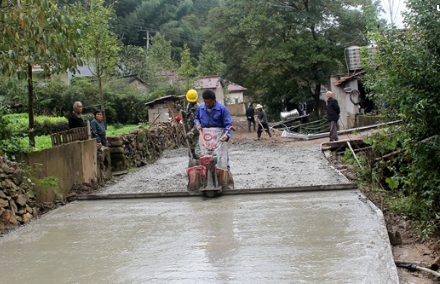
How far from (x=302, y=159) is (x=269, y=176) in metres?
3.34

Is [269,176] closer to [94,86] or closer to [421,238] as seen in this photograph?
[421,238]

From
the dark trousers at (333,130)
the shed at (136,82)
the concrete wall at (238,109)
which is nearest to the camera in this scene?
the dark trousers at (333,130)

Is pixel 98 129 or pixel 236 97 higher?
pixel 236 97

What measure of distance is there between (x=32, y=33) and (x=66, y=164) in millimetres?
3177

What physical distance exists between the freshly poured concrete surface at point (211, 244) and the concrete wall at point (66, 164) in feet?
2.63

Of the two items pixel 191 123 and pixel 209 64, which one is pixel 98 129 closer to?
pixel 191 123

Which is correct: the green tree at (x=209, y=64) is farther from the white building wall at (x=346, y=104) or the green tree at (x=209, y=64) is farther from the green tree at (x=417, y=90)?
the green tree at (x=417, y=90)

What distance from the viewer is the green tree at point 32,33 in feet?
21.1

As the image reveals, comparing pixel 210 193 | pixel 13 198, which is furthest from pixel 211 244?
pixel 13 198

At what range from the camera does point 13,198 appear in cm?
734

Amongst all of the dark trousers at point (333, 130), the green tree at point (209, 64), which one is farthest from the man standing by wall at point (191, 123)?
the green tree at point (209, 64)

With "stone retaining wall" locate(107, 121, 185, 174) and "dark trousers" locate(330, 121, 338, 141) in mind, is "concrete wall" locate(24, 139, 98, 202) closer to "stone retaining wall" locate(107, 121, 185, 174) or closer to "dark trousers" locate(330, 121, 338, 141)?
"stone retaining wall" locate(107, 121, 185, 174)

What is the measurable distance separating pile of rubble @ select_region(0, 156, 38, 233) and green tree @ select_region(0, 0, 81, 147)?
1403 mm

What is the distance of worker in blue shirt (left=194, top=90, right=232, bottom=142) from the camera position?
8.65 metres
